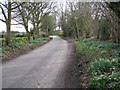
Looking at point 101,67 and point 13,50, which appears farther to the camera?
point 13,50

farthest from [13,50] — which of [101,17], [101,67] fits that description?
[101,17]

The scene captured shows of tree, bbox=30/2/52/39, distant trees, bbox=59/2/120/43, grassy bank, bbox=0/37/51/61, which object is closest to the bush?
distant trees, bbox=59/2/120/43

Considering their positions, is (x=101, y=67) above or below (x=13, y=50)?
below

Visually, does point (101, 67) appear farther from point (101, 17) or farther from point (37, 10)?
point (37, 10)

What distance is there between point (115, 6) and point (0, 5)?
11326mm

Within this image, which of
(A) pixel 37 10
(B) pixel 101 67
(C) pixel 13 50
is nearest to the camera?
(B) pixel 101 67

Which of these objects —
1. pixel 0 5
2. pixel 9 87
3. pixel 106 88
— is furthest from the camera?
pixel 0 5

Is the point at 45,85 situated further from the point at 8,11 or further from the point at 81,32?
the point at 81,32

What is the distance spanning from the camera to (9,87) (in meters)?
4.17

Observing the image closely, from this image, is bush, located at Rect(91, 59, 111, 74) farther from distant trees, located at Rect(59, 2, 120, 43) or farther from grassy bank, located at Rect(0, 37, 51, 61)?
grassy bank, located at Rect(0, 37, 51, 61)

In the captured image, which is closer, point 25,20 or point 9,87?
point 9,87

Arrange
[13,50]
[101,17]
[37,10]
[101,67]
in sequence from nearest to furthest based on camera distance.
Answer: [101,67], [13,50], [101,17], [37,10]

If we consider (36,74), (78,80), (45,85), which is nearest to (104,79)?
(78,80)

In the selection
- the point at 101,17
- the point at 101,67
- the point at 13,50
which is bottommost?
the point at 101,67
